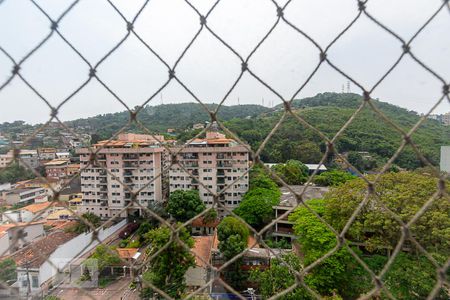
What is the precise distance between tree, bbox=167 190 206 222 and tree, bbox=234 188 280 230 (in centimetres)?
95

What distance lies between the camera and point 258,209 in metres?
6.25

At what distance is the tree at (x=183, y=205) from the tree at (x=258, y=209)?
946 millimetres

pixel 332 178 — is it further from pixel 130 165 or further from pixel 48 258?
pixel 48 258

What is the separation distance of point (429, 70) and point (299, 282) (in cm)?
51

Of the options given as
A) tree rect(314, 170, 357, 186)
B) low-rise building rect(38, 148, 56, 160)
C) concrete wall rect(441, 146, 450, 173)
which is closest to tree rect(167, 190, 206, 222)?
tree rect(314, 170, 357, 186)

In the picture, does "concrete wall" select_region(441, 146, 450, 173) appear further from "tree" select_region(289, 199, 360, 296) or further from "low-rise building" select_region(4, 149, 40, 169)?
"tree" select_region(289, 199, 360, 296)

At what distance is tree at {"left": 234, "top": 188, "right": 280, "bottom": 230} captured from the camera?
245 inches

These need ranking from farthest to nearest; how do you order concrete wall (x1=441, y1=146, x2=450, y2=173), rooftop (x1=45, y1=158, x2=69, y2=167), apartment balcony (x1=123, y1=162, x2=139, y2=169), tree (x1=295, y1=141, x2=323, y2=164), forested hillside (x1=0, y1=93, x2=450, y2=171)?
tree (x1=295, y1=141, x2=323, y2=164) < apartment balcony (x1=123, y1=162, x2=139, y2=169) < rooftop (x1=45, y1=158, x2=69, y2=167) < forested hillside (x1=0, y1=93, x2=450, y2=171) < concrete wall (x1=441, y1=146, x2=450, y2=173)

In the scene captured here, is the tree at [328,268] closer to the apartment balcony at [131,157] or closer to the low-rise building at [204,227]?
the low-rise building at [204,227]

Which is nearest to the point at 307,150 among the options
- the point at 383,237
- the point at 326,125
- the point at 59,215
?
the point at 383,237

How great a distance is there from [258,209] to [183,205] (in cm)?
160

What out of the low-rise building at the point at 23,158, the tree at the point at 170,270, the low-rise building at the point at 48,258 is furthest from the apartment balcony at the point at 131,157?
the low-rise building at the point at 23,158

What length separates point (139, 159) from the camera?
4359 millimetres

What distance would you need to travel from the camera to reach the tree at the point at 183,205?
5895 millimetres
